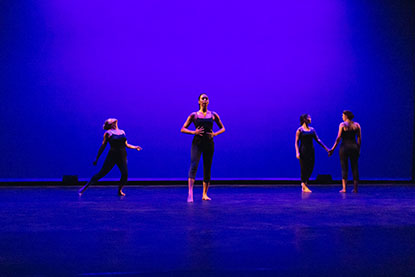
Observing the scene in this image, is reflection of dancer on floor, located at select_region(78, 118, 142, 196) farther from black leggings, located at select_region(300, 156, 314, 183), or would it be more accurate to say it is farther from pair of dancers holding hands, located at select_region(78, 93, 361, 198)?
black leggings, located at select_region(300, 156, 314, 183)

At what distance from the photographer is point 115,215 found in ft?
22.5

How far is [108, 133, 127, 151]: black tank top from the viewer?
33.4ft

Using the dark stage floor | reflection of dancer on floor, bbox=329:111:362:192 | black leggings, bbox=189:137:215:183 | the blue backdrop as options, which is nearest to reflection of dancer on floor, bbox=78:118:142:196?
black leggings, bbox=189:137:215:183

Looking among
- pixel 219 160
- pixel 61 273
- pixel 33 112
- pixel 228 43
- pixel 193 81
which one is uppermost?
pixel 228 43

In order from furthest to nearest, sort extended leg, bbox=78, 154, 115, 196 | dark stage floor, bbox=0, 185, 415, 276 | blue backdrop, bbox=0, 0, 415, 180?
blue backdrop, bbox=0, 0, 415, 180
extended leg, bbox=78, 154, 115, 196
dark stage floor, bbox=0, 185, 415, 276

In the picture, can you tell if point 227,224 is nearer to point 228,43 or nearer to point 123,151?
point 123,151

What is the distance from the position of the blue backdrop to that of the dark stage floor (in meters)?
5.30

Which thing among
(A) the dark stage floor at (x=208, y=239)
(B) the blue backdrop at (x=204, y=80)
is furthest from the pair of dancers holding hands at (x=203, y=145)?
(B) the blue backdrop at (x=204, y=80)

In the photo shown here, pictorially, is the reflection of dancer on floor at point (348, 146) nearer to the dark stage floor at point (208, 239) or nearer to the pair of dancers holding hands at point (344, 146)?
the pair of dancers holding hands at point (344, 146)

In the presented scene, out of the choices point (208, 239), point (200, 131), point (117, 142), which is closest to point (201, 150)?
point (200, 131)

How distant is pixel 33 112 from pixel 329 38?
811cm

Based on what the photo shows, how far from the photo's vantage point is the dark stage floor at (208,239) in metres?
3.68

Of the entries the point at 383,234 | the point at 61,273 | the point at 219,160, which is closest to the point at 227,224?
the point at 383,234

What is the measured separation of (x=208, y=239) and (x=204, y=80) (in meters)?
9.09
